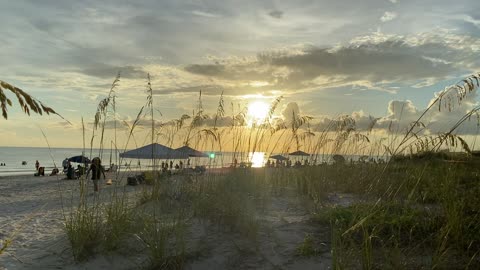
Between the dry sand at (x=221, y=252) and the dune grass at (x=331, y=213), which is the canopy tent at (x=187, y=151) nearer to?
the dune grass at (x=331, y=213)

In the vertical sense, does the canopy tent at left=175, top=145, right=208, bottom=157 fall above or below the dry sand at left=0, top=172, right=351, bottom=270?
above

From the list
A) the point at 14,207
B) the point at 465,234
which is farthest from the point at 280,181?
the point at 14,207

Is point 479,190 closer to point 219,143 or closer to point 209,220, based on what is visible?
point 209,220

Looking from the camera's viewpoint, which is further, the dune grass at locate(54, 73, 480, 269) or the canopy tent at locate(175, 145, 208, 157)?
the canopy tent at locate(175, 145, 208, 157)

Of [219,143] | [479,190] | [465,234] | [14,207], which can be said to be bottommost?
[14,207]

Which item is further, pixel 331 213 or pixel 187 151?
pixel 187 151

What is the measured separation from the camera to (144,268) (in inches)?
165

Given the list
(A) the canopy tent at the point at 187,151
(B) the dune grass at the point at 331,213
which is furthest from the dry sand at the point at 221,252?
(A) the canopy tent at the point at 187,151

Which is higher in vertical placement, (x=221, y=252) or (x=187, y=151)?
(x=187, y=151)

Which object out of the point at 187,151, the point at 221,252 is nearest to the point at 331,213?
the point at 221,252

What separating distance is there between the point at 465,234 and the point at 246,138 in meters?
4.36

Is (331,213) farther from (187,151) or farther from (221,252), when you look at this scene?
(187,151)

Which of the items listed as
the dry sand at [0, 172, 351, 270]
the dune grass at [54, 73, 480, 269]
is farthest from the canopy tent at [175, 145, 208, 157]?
the dry sand at [0, 172, 351, 270]

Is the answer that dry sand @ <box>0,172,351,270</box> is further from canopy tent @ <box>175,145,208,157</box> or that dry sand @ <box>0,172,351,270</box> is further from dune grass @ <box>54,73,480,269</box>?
canopy tent @ <box>175,145,208,157</box>
